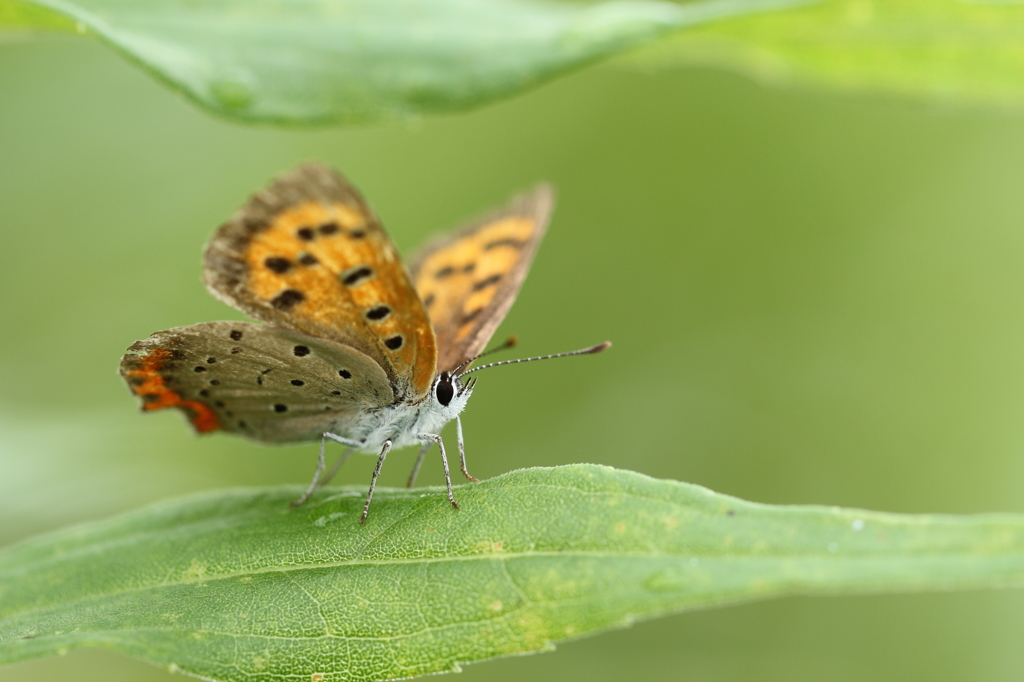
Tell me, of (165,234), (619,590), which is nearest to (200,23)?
(619,590)

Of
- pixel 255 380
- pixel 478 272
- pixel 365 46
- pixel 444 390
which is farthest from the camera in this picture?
pixel 478 272

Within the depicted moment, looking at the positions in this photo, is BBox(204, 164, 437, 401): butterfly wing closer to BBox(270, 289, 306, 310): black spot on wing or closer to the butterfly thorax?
BBox(270, 289, 306, 310): black spot on wing

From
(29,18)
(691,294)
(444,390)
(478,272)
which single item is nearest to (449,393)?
(444,390)

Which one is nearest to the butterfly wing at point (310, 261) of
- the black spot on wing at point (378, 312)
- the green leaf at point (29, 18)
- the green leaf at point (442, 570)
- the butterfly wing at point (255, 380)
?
the black spot on wing at point (378, 312)

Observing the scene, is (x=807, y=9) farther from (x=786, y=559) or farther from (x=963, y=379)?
(x=963, y=379)

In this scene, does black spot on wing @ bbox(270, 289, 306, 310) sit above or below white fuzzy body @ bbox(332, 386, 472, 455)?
above

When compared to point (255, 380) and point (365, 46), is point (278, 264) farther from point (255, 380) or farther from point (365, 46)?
point (365, 46)

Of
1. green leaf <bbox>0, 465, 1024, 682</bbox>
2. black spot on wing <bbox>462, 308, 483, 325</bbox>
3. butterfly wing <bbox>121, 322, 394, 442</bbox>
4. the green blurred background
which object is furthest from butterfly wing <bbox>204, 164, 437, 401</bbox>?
the green blurred background
